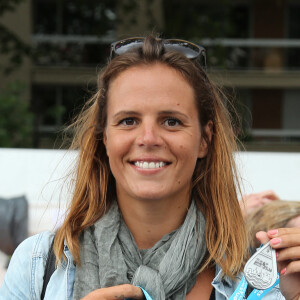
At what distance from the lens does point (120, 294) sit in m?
1.56

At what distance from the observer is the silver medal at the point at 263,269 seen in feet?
5.13

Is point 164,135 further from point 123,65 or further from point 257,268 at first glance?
point 257,268

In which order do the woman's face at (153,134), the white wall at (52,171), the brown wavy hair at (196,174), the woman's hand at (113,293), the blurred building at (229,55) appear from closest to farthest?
the woman's hand at (113,293), the woman's face at (153,134), the brown wavy hair at (196,174), the white wall at (52,171), the blurred building at (229,55)

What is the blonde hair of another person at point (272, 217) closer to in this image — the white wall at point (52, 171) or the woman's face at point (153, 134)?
the white wall at point (52, 171)

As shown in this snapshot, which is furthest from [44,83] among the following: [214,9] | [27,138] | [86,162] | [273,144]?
[86,162]

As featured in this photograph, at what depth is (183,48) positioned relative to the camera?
1880 millimetres

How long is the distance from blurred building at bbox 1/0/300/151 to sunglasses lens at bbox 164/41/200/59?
9.70 meters

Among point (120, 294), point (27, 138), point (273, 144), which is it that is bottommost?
point (273, 144)

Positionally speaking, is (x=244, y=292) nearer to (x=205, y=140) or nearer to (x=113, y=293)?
(x=113, y=293)

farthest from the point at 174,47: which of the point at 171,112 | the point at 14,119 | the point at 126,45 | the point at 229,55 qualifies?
the point at 229,55

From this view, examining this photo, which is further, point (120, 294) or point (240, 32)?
point (240, 32)

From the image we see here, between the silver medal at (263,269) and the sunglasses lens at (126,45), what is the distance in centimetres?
76

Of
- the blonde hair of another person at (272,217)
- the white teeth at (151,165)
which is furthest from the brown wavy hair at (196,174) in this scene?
the blonde hair of another person at (272,217)

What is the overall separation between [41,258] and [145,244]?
0.32 meters
